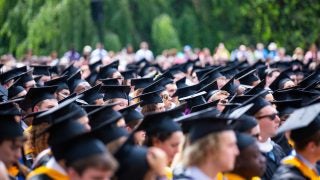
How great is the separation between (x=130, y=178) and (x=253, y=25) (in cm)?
3050

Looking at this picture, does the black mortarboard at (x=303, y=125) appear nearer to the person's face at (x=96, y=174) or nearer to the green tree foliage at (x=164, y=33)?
the person's face at (x=96, y=174)

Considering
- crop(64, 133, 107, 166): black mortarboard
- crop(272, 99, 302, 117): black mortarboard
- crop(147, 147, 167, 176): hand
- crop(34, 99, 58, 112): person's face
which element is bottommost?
crop(272, 99, 302, 117): black mortarboard

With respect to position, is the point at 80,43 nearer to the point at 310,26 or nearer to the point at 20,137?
the point at 310,26

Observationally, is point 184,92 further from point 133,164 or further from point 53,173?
point 133,164

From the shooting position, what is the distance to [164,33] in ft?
107

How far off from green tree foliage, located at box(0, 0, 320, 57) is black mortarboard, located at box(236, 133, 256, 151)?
961 inches

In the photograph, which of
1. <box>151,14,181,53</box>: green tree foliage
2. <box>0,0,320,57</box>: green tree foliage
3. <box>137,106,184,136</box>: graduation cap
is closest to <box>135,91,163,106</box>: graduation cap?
<box>137,106,184,136</box>: graduation cap

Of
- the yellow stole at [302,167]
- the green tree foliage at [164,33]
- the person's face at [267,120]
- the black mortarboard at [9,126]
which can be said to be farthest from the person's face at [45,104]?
the green tree foliage at [164,33]

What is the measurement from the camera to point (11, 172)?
720 cm

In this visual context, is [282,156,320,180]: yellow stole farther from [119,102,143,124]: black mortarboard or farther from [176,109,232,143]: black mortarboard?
[119,102,143,124]: black mortarboard

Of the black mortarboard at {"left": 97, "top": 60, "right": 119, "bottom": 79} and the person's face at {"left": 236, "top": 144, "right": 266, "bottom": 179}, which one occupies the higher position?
the person's face at {"left": 236, "top": 144, "right": 266, "bottom": 179}

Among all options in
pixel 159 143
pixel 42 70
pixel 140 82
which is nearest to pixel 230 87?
pixel 140 82

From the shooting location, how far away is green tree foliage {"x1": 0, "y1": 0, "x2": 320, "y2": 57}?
3155 centimetres

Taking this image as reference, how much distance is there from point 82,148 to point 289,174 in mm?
1633
